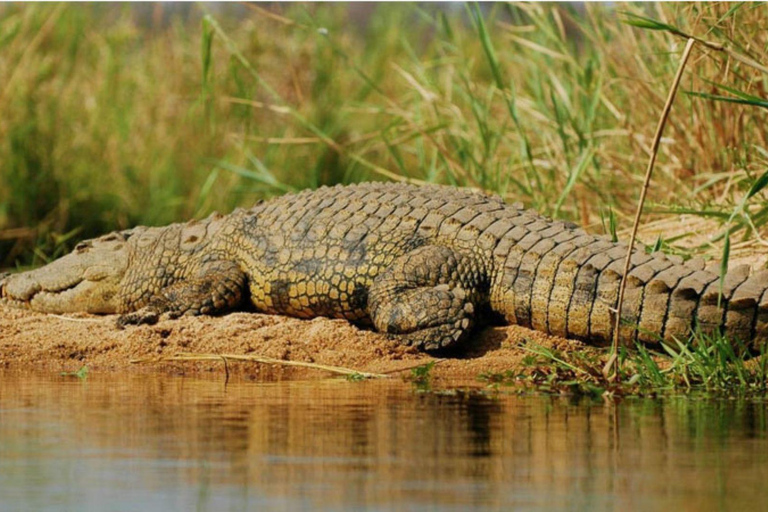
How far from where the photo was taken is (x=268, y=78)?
42.8 feet

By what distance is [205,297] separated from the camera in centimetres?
746

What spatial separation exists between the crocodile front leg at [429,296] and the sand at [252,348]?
10 cm

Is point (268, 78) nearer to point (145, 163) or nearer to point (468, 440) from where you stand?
point (145, 163)

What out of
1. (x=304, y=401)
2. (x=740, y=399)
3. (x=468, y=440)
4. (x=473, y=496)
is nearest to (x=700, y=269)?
(x=740, y=399)

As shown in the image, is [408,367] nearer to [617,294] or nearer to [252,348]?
[252,348]

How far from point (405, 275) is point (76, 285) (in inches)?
98.1

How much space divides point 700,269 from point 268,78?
7484 mm

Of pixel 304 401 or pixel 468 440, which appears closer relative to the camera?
pixel 468 440

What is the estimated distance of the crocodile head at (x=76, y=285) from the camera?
823 centimetres

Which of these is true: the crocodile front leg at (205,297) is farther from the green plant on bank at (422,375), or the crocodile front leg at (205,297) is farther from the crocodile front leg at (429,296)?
the green plant on bank at (422,375)

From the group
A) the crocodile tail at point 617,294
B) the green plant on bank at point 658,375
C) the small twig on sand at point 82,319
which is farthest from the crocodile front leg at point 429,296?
the small twig on sand at point 82,319

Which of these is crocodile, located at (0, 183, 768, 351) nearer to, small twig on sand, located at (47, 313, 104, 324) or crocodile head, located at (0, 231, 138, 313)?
crocodile head, located at (0, 231, 138, 313)

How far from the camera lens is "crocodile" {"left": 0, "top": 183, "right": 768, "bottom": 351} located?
20.4 ft

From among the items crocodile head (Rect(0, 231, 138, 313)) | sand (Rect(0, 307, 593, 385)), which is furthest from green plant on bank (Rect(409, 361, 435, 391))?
crocodile head (Rect(0, 231, 138, 313))
